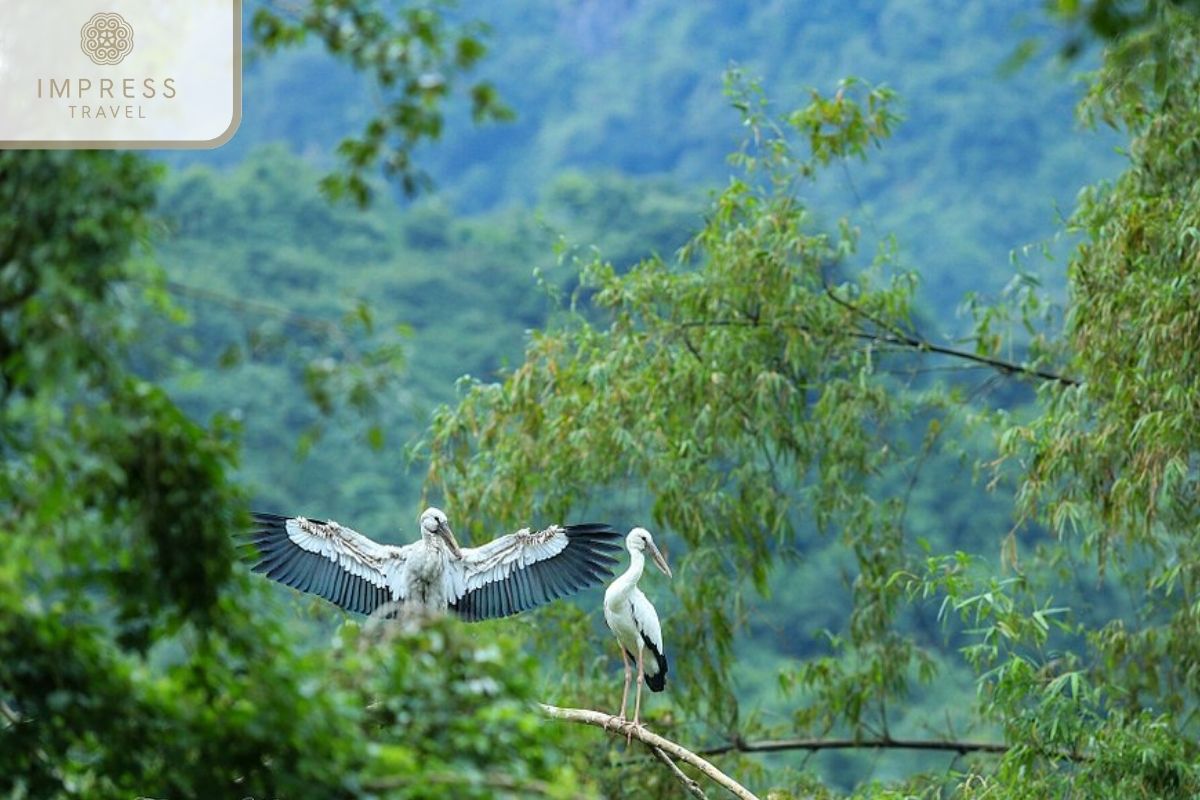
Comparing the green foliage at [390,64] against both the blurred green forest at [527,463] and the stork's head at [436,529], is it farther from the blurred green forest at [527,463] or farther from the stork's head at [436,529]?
the stork's head at [436,529]

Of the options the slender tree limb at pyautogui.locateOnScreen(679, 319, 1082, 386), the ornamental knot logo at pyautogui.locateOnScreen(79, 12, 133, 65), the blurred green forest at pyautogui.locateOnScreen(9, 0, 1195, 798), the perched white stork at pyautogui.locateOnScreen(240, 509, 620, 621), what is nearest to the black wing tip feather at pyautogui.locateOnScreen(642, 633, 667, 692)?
the perched white stork at pyautogui.locateOnScreen(240, 509, 620, 621)

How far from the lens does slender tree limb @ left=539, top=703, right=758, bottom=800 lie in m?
5.27

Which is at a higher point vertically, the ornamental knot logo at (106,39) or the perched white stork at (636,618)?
the ornamental knot logo at (106,39)

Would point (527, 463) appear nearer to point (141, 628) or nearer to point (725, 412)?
point (725, 412)

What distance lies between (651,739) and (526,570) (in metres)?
1.19

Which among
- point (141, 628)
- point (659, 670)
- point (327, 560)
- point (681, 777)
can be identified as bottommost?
point (141, 628)

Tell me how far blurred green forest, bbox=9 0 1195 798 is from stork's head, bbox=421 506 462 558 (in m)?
0.69

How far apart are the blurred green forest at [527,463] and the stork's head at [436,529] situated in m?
0.69

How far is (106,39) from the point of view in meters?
4.40

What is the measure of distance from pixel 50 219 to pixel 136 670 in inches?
33.9

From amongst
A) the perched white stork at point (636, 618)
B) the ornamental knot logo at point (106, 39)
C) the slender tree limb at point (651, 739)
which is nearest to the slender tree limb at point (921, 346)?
the perched white stork at point (636, 618)

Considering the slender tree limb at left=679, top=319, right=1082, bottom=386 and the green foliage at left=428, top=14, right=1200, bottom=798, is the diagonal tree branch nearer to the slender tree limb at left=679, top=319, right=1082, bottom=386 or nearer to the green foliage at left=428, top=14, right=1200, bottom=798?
the green foliage at left=428, top=14, right=1200, bottom=798

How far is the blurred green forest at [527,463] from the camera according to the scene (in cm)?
345

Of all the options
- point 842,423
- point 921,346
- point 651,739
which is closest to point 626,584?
point 651,739
